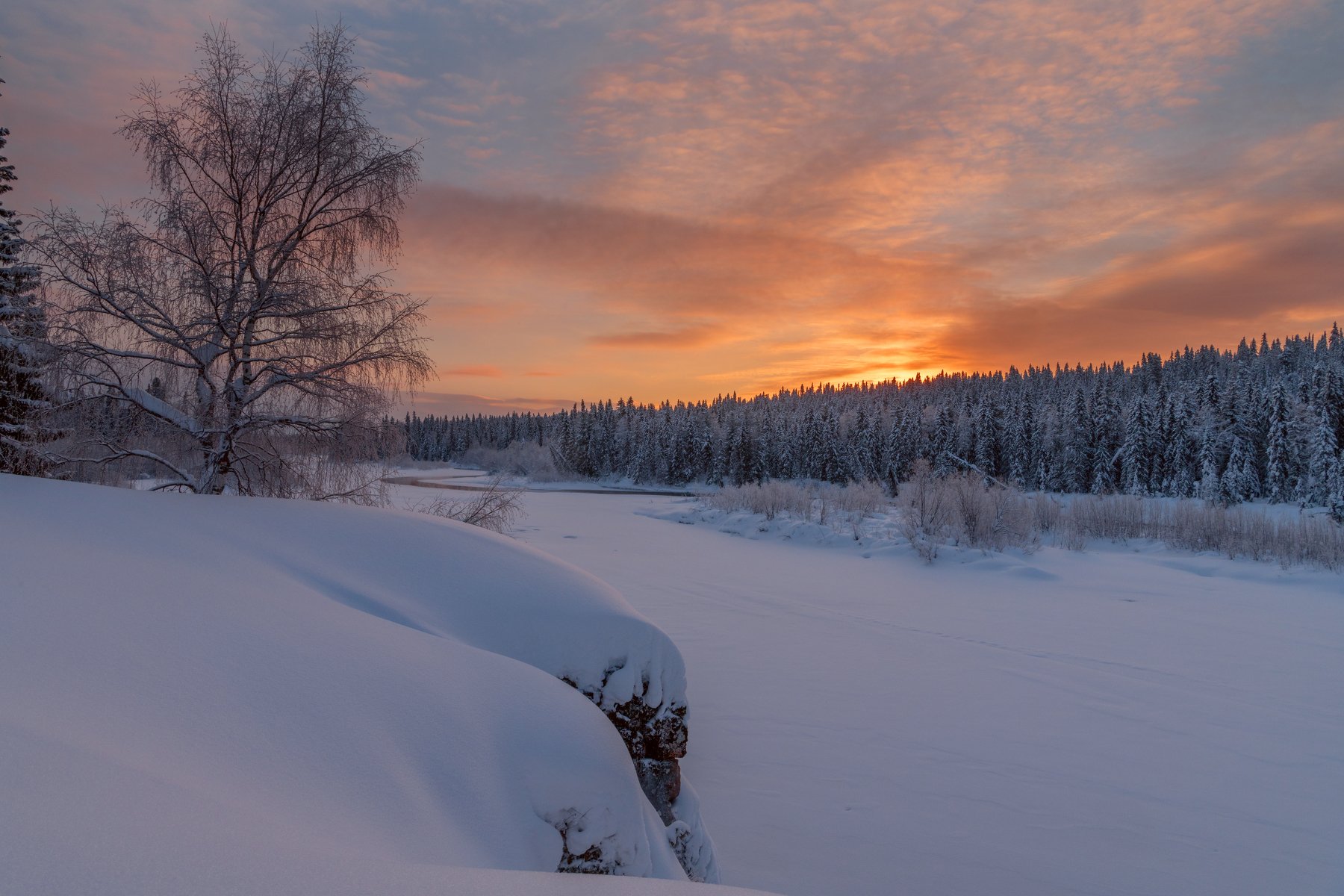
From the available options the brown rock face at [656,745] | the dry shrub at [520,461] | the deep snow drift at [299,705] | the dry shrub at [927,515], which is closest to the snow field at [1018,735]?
Result: the brown rock face at [656,745]

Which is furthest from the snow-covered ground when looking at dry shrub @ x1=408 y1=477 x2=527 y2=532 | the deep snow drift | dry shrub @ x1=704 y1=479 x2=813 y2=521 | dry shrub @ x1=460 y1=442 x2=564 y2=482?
dry shrub @ x1=460 y1=442 x2=564 y2=482

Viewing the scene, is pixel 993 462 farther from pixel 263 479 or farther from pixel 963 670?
pixel 263 479

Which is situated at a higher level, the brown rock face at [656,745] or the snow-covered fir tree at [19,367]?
the snow-covered fir tree at [19,367]

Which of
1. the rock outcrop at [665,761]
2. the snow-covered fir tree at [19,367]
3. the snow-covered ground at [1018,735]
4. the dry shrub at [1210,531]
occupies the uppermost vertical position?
the snow-covered fir tree at [19,367]

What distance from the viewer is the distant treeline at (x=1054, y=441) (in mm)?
46406

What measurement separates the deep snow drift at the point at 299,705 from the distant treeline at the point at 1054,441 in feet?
87.6

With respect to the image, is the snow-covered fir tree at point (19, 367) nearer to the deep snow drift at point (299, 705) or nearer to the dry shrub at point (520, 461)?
the deep snow drift at point (299, 705)

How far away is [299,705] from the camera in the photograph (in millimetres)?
2768

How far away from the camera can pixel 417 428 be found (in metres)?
136

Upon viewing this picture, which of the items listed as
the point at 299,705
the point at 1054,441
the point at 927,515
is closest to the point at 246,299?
the point at 299,705

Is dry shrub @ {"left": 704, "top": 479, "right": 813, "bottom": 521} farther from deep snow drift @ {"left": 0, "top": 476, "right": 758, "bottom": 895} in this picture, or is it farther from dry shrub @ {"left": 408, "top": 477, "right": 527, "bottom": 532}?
deep snow drift @ {"left": 0, "top": 476, "right": 758, "bottom": 895}

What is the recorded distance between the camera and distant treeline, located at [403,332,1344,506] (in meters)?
46.4

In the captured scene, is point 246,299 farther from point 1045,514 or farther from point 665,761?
point 1045,514

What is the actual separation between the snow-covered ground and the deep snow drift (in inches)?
78.6
